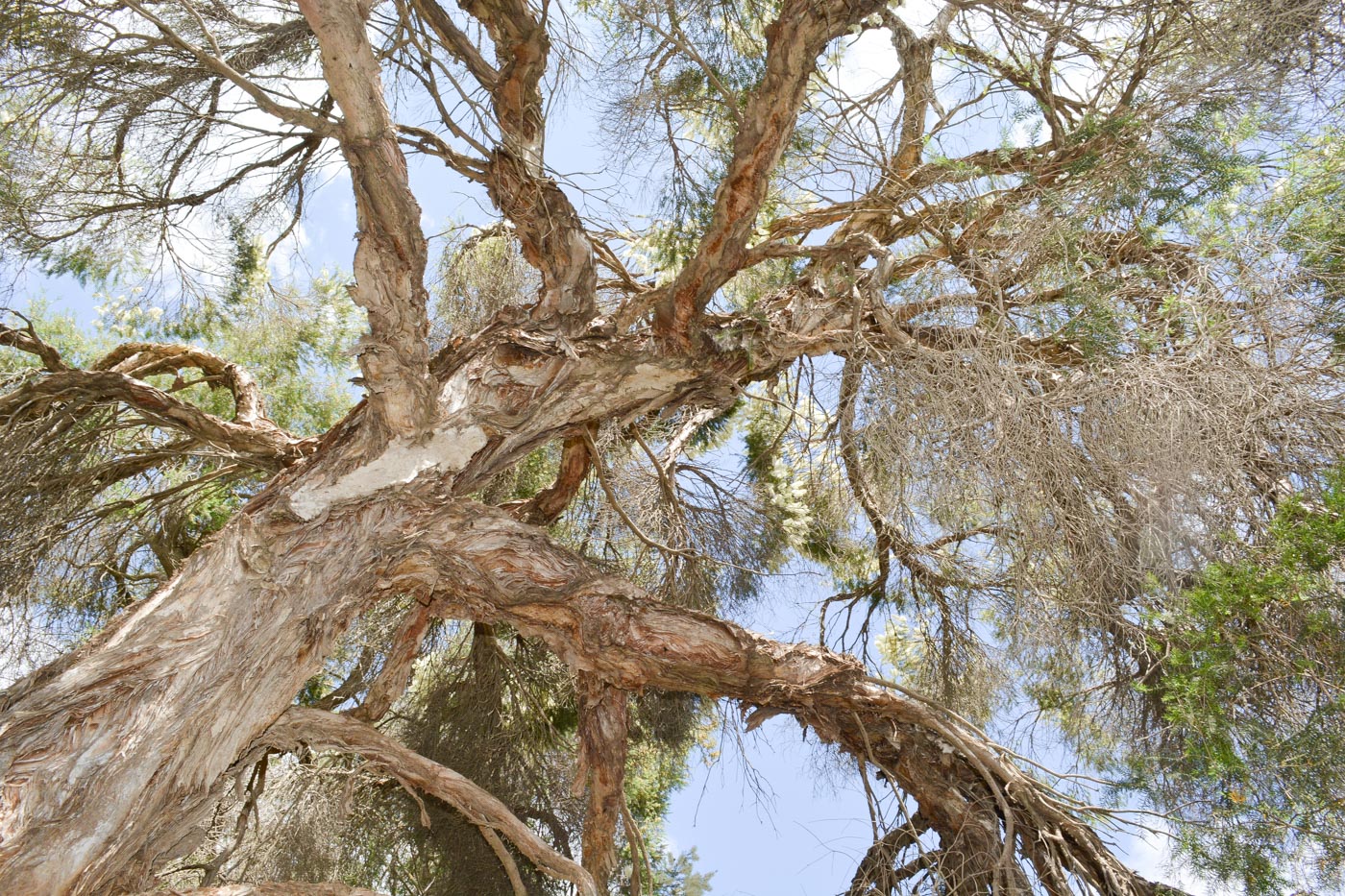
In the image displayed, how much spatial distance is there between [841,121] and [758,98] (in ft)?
3.83

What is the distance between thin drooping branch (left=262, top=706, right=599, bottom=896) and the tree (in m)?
0.02

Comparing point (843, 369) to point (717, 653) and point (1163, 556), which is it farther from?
point (1163, 556)

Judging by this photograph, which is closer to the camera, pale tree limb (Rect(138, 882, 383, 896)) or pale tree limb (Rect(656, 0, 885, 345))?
pale tree limb (Rect(138, 882, 383, 896))

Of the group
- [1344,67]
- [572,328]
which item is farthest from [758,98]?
[1344,67]

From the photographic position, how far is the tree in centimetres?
285

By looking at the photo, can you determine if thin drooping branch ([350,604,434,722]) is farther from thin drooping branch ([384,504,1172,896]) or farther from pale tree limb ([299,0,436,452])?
pale tree limb ([299,0,436,452])

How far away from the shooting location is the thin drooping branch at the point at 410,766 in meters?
3.24

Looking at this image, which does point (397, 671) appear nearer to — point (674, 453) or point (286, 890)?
point (286, 890)

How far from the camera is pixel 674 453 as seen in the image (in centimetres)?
463

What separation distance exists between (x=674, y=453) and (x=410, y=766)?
6.16ft

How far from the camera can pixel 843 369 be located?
4125 mm

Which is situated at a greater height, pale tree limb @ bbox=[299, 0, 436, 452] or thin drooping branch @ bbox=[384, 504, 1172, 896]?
pale tree limb @ bbox=[299, 0, 436, 452]

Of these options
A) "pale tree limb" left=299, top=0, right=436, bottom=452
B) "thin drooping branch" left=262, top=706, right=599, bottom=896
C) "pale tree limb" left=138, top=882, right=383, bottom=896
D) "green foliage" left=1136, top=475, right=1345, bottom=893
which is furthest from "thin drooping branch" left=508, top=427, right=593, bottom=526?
"green foliage" left=1136, top=475, right=1345, bottom=893

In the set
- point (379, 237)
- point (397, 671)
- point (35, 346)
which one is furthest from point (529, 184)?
point (35, 346)
